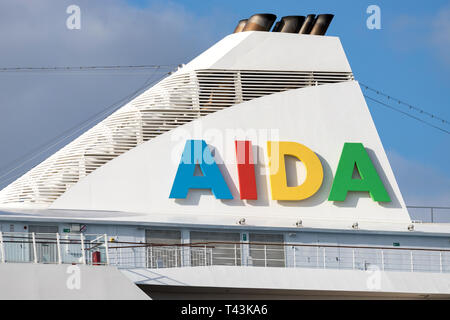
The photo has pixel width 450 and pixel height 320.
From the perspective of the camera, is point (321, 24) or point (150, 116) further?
point (321, 24)

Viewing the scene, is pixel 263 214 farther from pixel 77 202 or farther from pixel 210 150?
pixel 77 202

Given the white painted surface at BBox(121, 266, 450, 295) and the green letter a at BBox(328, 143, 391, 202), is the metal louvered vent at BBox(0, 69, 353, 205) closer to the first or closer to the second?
the green letter a at BBox(328, 143, 391, 202)

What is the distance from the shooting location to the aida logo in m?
25.0

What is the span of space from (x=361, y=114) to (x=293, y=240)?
14.7 feet

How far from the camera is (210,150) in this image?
83.1 ft

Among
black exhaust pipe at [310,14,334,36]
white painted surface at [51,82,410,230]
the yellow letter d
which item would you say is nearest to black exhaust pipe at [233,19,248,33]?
black exhaust pipe at [310,14,334,36]

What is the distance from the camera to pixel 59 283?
19.9 metres

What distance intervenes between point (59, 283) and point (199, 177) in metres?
6.25

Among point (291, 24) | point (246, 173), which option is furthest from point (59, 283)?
point (291, 24)

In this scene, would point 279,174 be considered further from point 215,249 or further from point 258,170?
point 215,249

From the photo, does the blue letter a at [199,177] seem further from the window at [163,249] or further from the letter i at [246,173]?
the window at [163,249]
